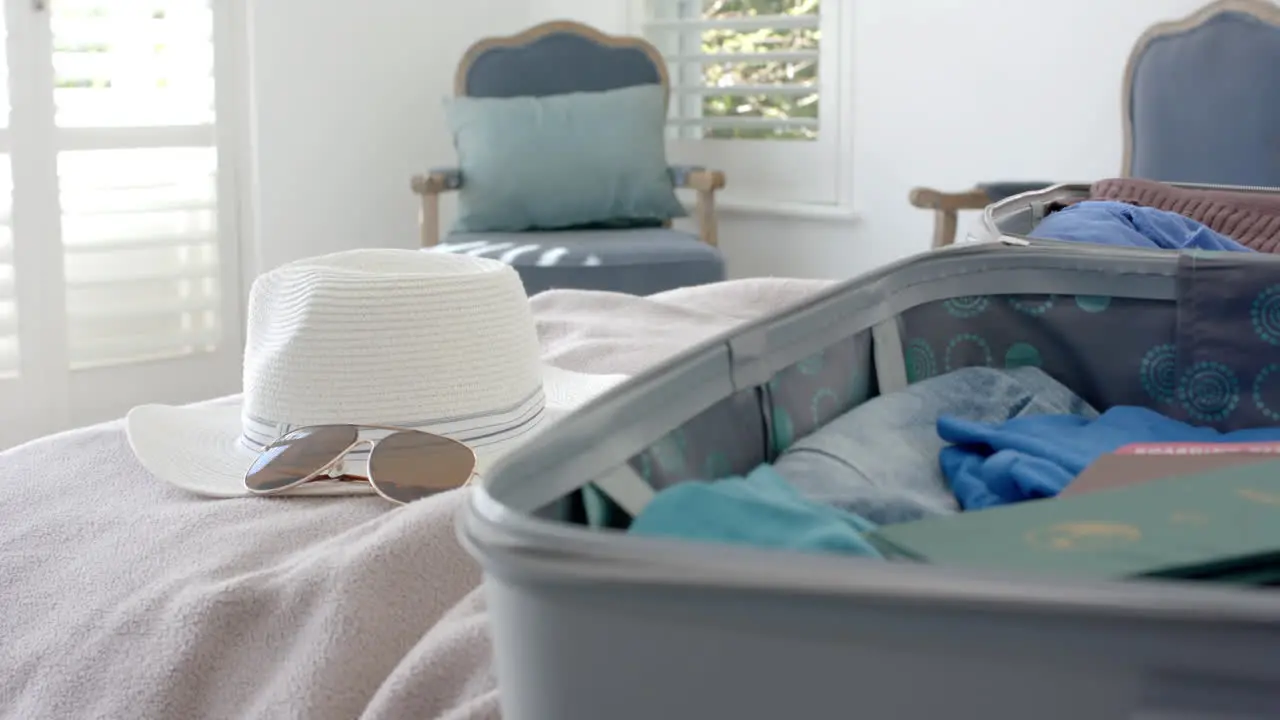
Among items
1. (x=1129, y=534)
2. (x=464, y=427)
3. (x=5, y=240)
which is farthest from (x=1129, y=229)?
(x=5, y=240)

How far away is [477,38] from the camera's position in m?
4.29

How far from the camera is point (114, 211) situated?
352cm

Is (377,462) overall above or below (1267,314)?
below

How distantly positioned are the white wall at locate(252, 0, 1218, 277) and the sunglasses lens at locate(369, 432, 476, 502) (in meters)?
2.63

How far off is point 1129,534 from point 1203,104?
8.96 ft

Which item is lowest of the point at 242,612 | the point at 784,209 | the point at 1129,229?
the point at 242,612

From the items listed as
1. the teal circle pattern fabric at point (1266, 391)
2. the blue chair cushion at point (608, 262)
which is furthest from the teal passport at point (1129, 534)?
the blue chair cushion at point (608, 262)

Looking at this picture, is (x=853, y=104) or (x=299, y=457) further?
(x=853, y=104)

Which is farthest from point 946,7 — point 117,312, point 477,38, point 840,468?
point 840,468

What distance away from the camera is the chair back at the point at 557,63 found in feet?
12.5

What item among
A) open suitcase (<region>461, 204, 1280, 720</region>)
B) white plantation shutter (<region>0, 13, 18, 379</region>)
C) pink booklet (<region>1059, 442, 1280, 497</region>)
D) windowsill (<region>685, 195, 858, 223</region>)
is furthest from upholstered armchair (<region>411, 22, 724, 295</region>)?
open suitcase (<region>461, 204, 1280, 720</region>)

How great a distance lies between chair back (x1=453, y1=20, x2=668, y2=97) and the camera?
3811 millimetres

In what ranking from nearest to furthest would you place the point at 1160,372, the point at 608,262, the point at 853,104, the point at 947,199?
1. the point at 1160,372
2. the point at 947,199
3. the point at 608,262
4. the point at 853,104

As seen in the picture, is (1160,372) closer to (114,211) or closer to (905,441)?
(905,441)
